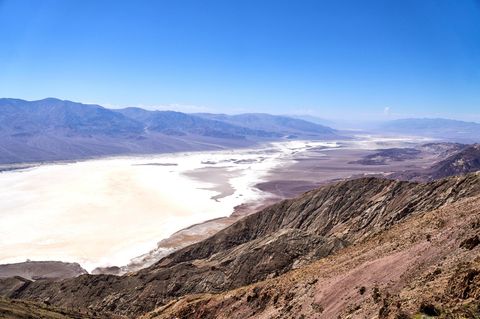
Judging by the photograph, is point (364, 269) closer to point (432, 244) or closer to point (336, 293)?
point (336, 293)

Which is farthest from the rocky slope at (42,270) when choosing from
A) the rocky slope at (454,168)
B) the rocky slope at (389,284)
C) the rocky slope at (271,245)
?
the rocky slope at (454,168)

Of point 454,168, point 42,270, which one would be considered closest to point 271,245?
point 42,270

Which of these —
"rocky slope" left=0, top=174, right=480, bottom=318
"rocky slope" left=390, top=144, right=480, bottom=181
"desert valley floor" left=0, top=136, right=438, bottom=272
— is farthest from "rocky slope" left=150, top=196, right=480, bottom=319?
"rocky slope" left=390, top=144, right=480, bottom=181

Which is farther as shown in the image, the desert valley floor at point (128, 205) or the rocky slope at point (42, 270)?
the desert valley floor at point (128, 205)

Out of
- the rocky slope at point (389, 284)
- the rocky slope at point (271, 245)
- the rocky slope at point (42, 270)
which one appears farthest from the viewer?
the rocky slope at point (42, 270)

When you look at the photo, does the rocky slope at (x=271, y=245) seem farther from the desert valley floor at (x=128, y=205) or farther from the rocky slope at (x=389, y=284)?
the desert valley floor at (x=128, y=205)

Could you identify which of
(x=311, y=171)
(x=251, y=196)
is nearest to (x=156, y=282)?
(x=251, y=196)

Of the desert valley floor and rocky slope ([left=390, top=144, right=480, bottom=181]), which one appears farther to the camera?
rocky slope ([left=390, top=144, right=480, bottom=181])

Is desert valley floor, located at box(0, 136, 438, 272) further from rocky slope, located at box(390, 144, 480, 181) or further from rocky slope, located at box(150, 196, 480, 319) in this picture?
rocky slope, located at box(150, 196, 480, 319)
